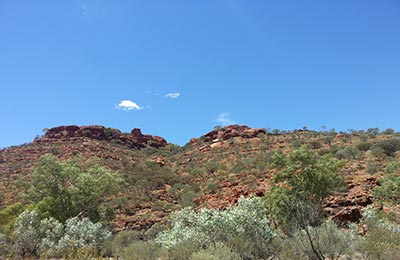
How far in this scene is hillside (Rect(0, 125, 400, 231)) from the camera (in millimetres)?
25000

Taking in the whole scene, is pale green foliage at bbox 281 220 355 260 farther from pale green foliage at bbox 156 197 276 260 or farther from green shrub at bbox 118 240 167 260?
green shrub at bbox 118 240 167 260

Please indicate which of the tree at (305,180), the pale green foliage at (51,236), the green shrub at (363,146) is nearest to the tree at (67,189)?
the pale green foliage at (51,236)

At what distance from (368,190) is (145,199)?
1875cm

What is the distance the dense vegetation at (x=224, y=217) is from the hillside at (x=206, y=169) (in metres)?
0.26

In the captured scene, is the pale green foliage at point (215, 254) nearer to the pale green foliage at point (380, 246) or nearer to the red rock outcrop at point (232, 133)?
the pale green foliage at point (380, 246)

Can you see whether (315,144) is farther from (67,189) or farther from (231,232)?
(231,232)

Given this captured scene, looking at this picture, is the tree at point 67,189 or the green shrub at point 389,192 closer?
the green shrub at point 389,192

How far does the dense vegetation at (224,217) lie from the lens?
37.0ft

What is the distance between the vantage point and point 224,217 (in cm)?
1347

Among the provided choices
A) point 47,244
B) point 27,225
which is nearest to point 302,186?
point 47,244

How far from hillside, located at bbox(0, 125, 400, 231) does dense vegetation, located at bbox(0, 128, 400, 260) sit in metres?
0.26

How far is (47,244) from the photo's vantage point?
1675 cm

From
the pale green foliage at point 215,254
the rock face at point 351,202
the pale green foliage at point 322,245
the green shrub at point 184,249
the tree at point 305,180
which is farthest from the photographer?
the rock face at point 351,202

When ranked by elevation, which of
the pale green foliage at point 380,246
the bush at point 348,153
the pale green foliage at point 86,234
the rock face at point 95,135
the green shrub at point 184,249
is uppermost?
the rock face at point 95,135
